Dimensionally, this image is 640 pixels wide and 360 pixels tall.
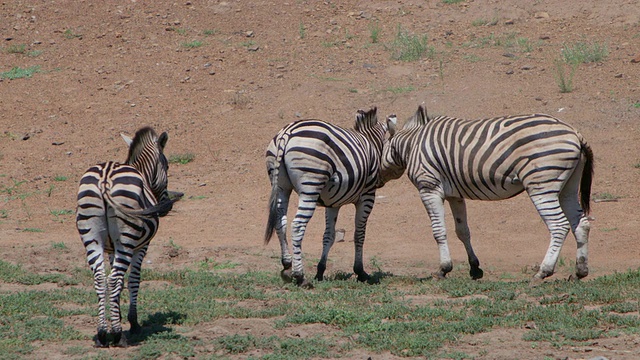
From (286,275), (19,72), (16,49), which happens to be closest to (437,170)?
(286,275)

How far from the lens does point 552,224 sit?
31.4ft

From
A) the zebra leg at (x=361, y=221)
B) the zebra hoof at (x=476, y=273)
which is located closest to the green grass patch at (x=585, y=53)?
the zebra hoof at (x=476, y=273)

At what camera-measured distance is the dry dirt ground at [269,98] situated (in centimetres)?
1252

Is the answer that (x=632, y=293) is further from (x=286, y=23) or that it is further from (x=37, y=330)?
(x=286, y=23)

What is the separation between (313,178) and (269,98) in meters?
8.46

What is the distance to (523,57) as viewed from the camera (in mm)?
18500

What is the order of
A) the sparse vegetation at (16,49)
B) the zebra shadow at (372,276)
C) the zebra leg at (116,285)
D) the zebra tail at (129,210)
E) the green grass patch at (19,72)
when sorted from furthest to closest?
the sparse vegetation at (16,49), the green grass patch at (19,72), the zebra shadow at (372,276), the zebra leg at (116,285), the zebra tail at (129,210)

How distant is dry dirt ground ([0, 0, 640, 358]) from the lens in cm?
1252

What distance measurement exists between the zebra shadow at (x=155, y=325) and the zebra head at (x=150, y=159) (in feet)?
4.00

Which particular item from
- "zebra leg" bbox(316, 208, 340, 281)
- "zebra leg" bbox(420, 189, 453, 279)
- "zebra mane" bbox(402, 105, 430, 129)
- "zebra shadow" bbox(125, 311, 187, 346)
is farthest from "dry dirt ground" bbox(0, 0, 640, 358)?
"zebra shadow" bbox(125, 311, 187, 346)

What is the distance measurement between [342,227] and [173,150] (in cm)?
473

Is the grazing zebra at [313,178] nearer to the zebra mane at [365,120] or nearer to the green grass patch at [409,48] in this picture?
the zebra mane at [365,120]

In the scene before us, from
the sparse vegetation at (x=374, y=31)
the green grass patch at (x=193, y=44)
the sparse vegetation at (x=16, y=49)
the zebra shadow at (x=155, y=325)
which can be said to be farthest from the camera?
the sparse vegetation at (x=16, y=49)

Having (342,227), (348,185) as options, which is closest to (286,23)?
(342,227)
